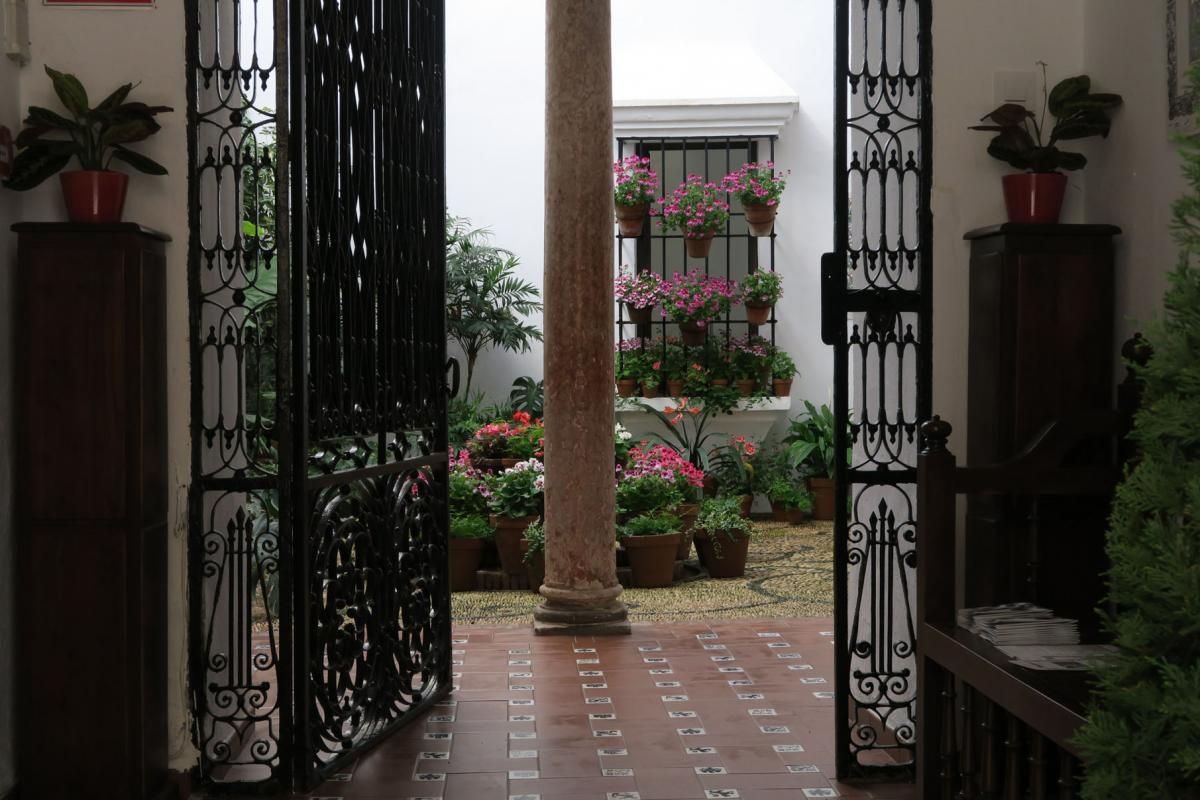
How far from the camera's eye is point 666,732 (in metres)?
4.61

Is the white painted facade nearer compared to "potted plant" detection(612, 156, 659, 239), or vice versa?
the white painted facade

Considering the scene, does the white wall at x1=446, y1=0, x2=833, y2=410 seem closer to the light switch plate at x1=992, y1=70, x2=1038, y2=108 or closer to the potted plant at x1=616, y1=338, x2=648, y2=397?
the potted plant at x1=616, y1=338, x2=648, y2=397

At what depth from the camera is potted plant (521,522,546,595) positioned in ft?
24.5

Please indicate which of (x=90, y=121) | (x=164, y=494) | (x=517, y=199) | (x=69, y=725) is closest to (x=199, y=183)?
(x=90, y=121)

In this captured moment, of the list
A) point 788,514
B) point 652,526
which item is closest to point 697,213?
point 788,514

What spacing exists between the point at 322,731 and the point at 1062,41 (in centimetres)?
332

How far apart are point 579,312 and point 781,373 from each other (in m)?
4.72

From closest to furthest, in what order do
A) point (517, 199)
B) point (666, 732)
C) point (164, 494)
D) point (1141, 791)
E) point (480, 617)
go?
point (1141, 791)
point (164, 494)
point (666, 732)
point (480, 617)
point (517, 199)

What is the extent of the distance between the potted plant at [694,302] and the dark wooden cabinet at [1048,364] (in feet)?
22.1

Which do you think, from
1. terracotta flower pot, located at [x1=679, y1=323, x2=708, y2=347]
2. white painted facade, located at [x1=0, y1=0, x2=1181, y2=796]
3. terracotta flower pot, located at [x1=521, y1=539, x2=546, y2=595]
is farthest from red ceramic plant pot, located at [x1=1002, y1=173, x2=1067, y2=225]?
terracotta flower pot, located at [x1=679, y1=323, x2=708, y2=347]

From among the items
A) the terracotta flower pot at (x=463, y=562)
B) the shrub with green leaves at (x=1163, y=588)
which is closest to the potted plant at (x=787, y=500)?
the terracotta flower pot at (x=463, y=562)

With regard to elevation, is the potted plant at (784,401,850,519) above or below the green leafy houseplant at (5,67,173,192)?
below

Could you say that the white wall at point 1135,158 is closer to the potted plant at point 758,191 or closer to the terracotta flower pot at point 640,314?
the potted plant at point 758,191

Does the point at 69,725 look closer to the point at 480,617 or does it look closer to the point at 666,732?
the point at 666,732
